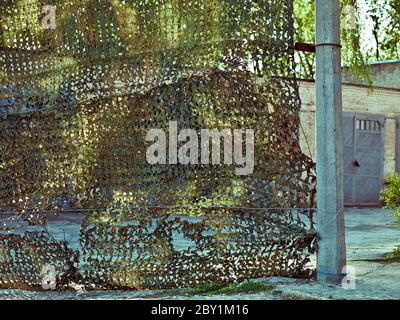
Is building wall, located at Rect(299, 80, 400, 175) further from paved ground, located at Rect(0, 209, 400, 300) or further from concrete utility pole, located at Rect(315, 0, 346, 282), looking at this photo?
concrete utility pole, located at Rect(315, 0, 346, 282)

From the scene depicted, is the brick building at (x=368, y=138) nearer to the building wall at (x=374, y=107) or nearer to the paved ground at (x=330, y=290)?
the building wall at (x=374, y=107)

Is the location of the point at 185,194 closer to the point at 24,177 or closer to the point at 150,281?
the point at 150,281

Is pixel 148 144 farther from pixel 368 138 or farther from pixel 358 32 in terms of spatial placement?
pixel 368 138

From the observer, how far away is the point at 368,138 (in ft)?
49.4

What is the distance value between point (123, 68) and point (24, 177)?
1204 mm

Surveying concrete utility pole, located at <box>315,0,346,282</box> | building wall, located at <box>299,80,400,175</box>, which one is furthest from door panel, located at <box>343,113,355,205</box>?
concrete utility pole, located at <box>315,0,346,282</box>

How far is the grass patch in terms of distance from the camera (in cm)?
389

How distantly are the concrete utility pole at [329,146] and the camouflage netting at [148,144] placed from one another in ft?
0.35

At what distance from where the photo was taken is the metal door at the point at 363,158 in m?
14.8

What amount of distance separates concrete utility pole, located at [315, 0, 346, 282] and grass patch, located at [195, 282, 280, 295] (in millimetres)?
482

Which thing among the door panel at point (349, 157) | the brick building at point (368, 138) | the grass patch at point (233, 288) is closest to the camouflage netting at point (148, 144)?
the grass patch at point (233, 288)

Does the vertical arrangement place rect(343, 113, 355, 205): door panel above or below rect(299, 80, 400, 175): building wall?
below

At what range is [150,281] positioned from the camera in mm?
4145
